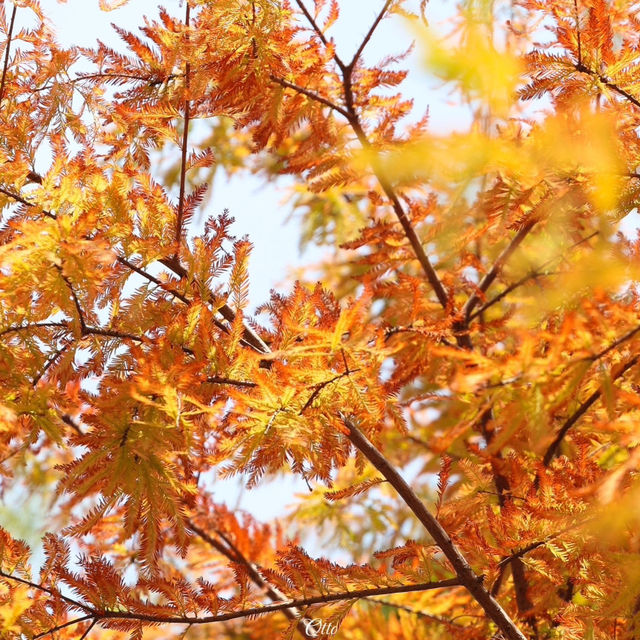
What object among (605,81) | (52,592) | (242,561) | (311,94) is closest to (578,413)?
(605,81)

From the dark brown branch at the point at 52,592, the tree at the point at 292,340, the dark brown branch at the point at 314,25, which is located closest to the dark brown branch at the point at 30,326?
the tree at the point at 292,340

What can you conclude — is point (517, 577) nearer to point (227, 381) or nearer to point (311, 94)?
point (227, 381)

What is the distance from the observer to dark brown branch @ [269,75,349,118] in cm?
149

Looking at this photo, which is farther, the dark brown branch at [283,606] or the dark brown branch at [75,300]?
the dark brown branch at [283,606]

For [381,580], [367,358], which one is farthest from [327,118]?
[381,580]

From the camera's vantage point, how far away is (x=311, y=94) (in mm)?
1587

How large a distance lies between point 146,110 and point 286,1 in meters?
0.39

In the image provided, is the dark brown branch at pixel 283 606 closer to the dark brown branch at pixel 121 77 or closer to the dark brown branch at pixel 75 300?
the dark brown branch at pixel 75 300

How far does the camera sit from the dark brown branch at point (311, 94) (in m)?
1.49

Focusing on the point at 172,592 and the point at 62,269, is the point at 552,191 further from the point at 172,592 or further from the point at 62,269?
the point at 172,592

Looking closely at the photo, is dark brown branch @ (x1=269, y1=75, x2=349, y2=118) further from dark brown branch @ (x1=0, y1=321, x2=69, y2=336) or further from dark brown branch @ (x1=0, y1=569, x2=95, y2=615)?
dark brown branch @ (x1=0, y1=569, x2=95, y2=615)

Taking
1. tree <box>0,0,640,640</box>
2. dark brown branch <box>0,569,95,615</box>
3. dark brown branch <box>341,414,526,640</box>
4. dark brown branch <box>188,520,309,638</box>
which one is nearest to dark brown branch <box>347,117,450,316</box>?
tree <box>0,0,640,640</box>

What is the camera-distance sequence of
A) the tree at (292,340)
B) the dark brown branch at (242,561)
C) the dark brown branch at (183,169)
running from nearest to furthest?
the tree at (292,340) → the dark brown branch at (183,169) → the dark brown branch at (242,561)

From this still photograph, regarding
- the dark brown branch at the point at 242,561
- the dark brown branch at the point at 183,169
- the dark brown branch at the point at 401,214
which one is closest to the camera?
the dark brown branch at the point at 183,169
